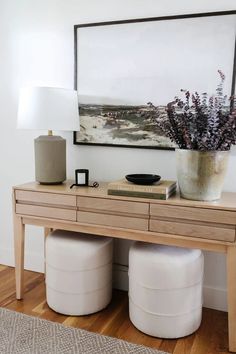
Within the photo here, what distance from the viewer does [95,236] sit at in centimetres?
208

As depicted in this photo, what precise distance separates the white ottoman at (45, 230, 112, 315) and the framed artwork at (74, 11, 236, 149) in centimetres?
72

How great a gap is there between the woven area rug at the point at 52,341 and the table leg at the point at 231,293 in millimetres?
394

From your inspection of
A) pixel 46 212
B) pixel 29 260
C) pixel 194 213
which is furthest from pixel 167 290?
pixel 29 260

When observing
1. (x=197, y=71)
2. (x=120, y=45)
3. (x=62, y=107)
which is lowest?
(x=62, y=107)

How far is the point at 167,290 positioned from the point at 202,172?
2.20 ft

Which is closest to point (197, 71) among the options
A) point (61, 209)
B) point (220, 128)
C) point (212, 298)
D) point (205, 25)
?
point (205, 25)

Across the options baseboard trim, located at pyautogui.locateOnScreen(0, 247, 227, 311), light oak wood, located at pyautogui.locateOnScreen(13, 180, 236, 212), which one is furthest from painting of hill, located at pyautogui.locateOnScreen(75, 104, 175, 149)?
baseboard trim, located at pyautogui.locateOnScreen(0, 247, 227, 311)

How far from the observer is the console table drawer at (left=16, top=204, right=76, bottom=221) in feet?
6.39

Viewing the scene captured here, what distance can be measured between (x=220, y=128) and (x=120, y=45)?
946mm

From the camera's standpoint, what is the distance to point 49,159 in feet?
6.93

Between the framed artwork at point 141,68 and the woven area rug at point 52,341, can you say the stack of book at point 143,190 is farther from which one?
the woven area rug at point 52,341

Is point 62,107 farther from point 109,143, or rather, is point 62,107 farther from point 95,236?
point 95,236

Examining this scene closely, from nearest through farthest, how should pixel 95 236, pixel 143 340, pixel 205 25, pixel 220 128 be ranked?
pixel 220 128
pixel 143 340
pixel 205 25
pixel 95 236

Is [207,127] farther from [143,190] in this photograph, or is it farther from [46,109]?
[46,109]
